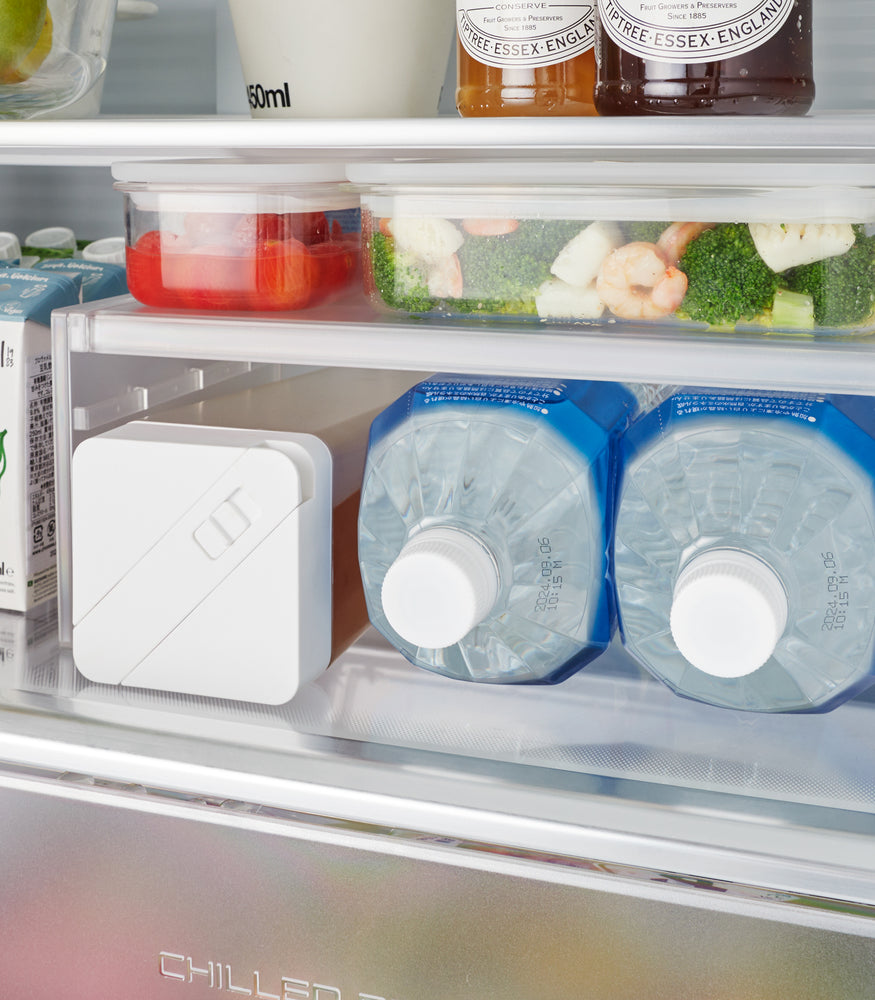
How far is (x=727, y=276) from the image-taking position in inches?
29.6

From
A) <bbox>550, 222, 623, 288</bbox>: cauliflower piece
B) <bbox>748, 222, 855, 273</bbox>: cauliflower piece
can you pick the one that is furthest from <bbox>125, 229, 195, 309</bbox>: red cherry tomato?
<bbox>748, 222, 855, 273</bbox>: cauliflower piece

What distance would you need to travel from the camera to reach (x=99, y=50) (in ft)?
3.37

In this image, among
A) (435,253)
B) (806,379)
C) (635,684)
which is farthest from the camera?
(635,684)

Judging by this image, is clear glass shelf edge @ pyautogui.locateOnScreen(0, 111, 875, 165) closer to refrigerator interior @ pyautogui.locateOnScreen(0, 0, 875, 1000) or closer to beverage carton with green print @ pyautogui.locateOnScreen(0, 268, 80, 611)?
refrigerator interior @ pyautogui.locateOnScreen(0, 0, 875, 1000)

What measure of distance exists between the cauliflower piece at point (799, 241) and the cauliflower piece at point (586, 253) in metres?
0.10

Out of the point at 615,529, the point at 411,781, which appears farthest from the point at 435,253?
the point at 411,781

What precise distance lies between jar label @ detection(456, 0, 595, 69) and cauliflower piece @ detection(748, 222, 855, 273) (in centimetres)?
19

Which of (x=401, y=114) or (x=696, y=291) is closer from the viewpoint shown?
(x=696, y=291)

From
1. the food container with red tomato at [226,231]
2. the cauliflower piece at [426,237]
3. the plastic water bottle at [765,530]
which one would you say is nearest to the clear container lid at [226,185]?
the food container with red tomato at [226,231]

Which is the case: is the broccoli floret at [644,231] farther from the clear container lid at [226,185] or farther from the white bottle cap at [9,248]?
the white bottle cap at [9,248]

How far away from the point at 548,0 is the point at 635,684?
56 cm

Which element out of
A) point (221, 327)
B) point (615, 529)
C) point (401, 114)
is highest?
point (401, 114)

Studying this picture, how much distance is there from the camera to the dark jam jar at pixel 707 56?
2.26 feet

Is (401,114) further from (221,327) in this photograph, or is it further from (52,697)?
(52,697)
